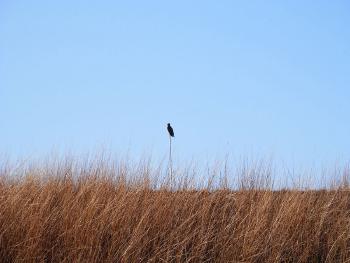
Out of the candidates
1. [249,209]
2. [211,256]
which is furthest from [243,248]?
[249,209]

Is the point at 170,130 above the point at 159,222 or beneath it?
above

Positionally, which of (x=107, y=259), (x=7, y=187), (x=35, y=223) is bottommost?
(x=107, y=259)

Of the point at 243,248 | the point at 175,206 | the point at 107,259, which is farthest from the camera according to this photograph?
the point at 175,206

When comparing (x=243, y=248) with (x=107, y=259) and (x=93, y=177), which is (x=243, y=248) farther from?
(x=93, y=177)

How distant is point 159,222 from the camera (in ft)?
15.3

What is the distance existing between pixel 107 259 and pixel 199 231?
99cm

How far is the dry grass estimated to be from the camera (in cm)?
425

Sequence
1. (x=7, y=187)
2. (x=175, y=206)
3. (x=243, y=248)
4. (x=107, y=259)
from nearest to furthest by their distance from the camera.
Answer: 1. (x=107, y=259)
2. (x=243, y=248)
3. (x=175, y=206)
4. (x=7, y=187)

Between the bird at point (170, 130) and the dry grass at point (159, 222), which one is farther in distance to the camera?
the bird at point (170, 130)

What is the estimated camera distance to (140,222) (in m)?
4.30

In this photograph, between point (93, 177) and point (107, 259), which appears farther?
point (93, 177)

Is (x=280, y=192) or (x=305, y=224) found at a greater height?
(x=280, y=192)

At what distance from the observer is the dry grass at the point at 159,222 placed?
14.0 feet

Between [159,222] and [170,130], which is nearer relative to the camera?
[159,222]
